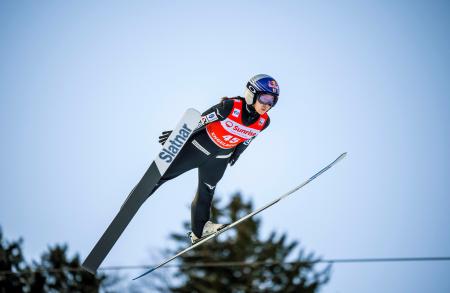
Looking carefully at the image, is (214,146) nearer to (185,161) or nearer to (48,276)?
(185,161)

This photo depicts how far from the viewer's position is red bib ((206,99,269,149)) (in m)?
5.43

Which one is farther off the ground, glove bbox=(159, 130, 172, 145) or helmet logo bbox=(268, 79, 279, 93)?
helmet logo bbox=(268, 79, 279, 93)

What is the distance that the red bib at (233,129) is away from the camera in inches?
214

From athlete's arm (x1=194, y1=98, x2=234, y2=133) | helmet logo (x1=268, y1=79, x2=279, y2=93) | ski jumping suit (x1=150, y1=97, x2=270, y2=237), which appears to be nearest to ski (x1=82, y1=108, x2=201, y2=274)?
athlete's arm (x1=194, y1=98, x2=234, y2=133)

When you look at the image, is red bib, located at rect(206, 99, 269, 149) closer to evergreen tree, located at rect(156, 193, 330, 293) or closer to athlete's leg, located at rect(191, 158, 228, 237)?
athlete's leg, located at rect(191, 158, 228, 237)

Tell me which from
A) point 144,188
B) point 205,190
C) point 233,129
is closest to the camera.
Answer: point 144,188

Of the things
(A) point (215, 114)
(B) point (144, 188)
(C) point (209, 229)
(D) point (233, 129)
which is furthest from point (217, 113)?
(C) point (209, 229)

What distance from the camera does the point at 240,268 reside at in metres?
20.4

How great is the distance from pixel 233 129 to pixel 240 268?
15790mm

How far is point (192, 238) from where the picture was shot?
235 inches

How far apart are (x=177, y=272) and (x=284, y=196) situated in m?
16.7

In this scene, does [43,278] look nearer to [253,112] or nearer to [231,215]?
[231,215]

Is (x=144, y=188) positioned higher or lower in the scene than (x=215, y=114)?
lower

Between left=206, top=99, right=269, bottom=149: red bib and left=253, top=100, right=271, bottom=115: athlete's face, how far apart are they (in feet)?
0.58
